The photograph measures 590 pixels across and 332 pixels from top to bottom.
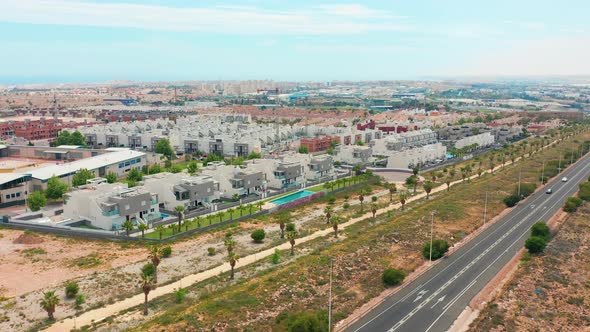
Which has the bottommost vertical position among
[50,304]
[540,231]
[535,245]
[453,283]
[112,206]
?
[453,283]

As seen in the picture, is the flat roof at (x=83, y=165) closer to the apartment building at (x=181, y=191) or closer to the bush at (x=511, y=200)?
the apartment building at (x=181, y=191)

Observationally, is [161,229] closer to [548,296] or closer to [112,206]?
[112,206]

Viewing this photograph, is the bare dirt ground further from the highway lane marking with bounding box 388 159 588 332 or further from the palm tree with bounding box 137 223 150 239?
the palm tree with bounding box 137 223 150 239

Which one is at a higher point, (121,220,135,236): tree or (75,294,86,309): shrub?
(121,220,135,236): tree

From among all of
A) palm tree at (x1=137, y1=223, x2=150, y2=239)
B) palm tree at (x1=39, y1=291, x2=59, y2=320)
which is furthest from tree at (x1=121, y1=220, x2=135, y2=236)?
palm tree at (x1=39, y1=291, x2=59, y2=320)

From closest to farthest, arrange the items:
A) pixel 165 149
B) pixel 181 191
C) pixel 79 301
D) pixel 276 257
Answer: pixel 79 301 < pixel 276 257 < pixel 181 191 < pixel 165 149

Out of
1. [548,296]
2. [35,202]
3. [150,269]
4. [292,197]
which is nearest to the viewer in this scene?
[548,296]

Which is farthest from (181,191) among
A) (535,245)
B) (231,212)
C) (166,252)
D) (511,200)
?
(511,200)
